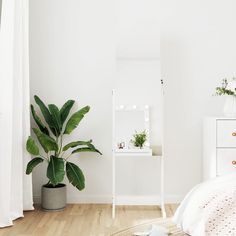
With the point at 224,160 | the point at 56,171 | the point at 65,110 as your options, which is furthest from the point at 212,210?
the point at 65,110

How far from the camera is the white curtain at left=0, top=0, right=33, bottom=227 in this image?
313cm

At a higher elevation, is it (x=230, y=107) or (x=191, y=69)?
(x=191, y=69)

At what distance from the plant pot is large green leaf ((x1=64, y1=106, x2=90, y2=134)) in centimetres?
63

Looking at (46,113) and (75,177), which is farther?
(46,113)

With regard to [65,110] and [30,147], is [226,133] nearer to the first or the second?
[65,110]

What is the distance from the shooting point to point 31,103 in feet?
12.9

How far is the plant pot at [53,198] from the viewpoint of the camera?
3596 millimetres

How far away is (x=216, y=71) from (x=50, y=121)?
6.32 feet

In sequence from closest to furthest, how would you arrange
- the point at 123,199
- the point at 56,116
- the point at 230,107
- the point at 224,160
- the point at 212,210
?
the point at 212,210, the point at 224,160, the point at 230,107, the point at 56,116, the point at 123,199

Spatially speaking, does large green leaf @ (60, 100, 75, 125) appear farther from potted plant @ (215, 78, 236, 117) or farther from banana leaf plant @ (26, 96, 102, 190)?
potted plant @ (215, 78, 236, 117)

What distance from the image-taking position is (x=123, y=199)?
3852 millimetres

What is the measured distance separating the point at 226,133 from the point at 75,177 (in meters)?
1.55

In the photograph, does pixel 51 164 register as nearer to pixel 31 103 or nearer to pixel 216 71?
pixel 31 103

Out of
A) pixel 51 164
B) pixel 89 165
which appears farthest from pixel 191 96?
pixel 51 164
